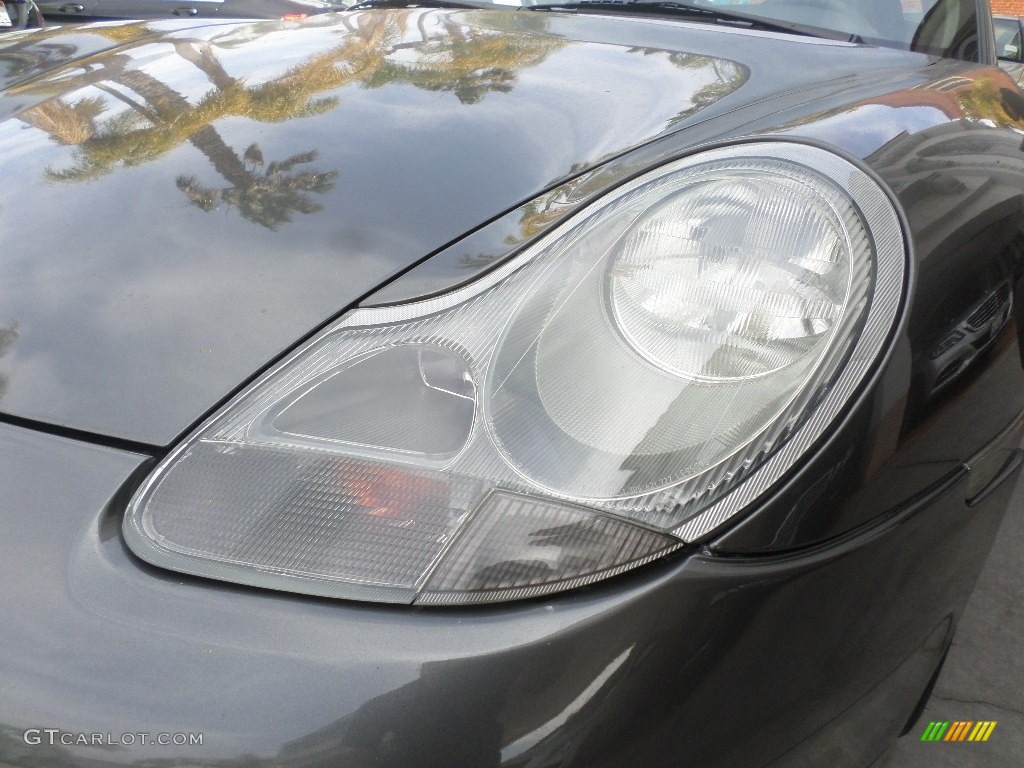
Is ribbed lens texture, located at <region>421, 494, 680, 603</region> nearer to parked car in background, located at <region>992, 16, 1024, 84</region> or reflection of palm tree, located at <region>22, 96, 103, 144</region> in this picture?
reflection of palm tree, located at <region>22, 96, 103, 144</region>

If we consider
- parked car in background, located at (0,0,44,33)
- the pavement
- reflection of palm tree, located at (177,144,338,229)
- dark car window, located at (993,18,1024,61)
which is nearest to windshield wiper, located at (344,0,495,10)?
reflection of palm tree, located at (177,144,338,229)

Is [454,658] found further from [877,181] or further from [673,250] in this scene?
[877,181]

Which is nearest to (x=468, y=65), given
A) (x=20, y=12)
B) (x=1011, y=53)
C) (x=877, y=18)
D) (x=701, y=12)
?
(x=701, y=12)

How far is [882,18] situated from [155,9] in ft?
19.2

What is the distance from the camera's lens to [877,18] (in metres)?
2.03

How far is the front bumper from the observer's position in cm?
78

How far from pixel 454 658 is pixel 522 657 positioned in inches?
2.3

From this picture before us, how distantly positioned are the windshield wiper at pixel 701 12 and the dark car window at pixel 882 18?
3cm

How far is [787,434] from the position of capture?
2.94 feet

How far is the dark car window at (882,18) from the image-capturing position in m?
2.00

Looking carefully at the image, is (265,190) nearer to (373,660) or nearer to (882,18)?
(373,660)

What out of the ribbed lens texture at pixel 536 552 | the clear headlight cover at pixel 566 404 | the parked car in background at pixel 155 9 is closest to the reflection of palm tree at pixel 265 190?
the clear headlight cover at pixel 566 404

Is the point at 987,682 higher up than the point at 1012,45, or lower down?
lower down

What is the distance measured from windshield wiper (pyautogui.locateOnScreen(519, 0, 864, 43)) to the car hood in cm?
25
